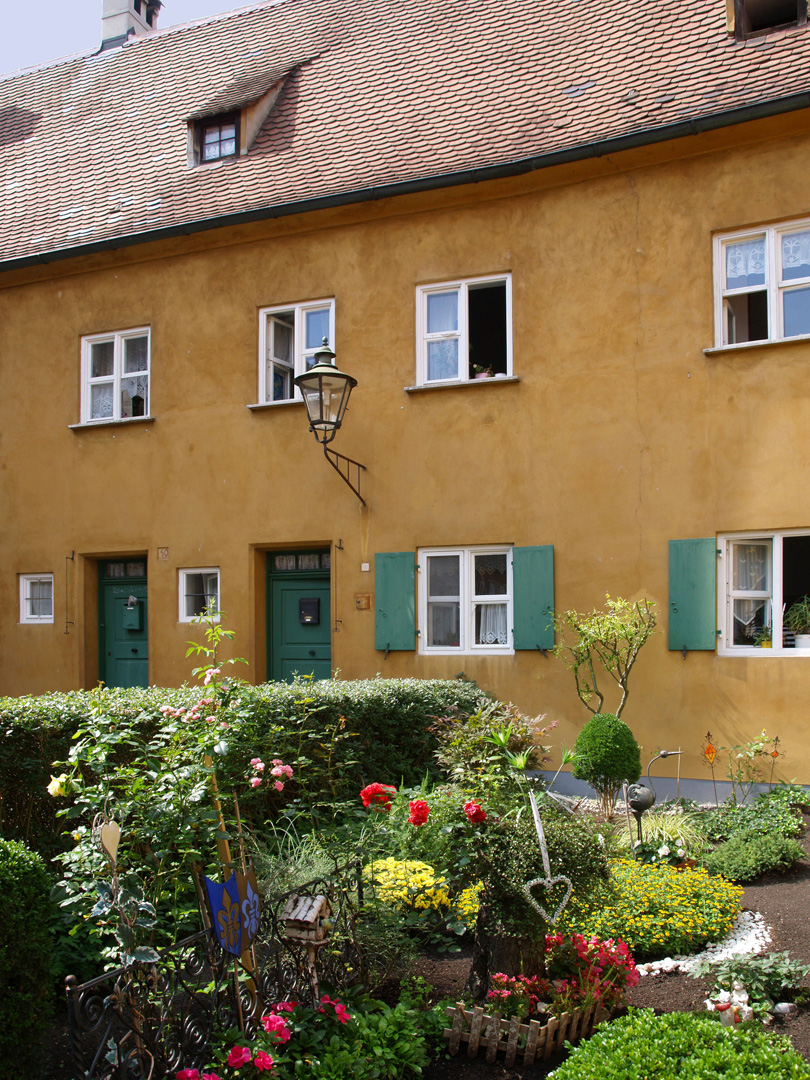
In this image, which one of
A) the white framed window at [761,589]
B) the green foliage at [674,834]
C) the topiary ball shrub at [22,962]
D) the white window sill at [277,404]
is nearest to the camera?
the topiary ball shrub at [22,962]

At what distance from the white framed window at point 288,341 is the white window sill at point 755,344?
4.11 metres

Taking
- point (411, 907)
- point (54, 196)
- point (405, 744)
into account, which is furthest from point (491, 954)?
point (54, 196)

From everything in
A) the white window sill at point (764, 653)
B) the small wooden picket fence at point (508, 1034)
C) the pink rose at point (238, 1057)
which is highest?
the white window sill at point (764, 653)

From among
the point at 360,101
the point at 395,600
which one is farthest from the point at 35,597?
the point at 360,101

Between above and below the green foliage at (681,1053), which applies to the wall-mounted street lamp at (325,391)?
above

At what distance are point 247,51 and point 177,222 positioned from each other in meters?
4.26

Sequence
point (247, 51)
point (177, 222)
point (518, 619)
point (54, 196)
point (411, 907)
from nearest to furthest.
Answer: point (411, 907) < point (518, 619) < point (177, 222) < point (54, 196) < point (247, 51)

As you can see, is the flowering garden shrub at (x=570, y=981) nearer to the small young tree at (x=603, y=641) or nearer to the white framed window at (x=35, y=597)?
the small young tree at (x=603, y=641)

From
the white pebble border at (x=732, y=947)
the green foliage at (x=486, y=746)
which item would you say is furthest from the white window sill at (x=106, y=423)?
the white pebble border at (x=732, y=947)

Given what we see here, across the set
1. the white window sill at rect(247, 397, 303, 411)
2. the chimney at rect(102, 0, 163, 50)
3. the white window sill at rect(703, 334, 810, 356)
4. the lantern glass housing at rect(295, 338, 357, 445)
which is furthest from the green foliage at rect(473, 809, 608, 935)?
the chimney at rect(102, 0, 163, 50)

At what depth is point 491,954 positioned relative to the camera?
405cm

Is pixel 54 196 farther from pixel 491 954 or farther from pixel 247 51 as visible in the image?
pixel 491 954

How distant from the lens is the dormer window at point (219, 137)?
11664 mm

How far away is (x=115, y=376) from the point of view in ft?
37.2
